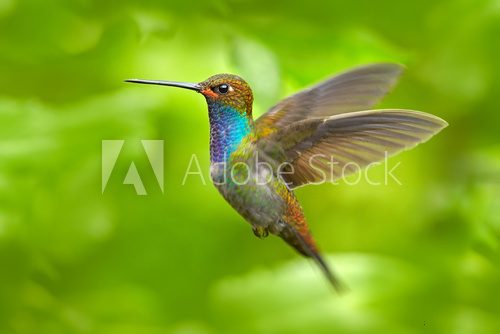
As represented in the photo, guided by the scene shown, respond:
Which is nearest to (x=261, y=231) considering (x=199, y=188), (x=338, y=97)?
(x=338, y=97)

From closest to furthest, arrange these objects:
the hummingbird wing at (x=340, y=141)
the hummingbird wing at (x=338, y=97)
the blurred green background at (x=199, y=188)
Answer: the hummingbird wing at (x=340, y=141) → the hummingbird wing at (x=338, y=97) → the blurred green background at (x=199, y=188)

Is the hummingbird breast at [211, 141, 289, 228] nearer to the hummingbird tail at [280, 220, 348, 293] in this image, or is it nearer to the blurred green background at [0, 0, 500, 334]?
the hummingbird tail at [280, 220, 348, 293]

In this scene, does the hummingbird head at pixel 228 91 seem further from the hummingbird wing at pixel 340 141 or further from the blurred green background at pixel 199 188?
the blurred green background at pixel 199 188

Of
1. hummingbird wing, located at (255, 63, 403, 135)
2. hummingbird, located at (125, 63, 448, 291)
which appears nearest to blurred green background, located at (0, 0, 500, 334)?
hummingbird wing, located at (255, 63, 403, 135)

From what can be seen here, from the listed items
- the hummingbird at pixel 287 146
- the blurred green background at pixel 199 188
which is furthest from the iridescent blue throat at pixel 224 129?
the blurred green background at pixel 199 188

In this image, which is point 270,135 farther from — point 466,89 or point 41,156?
point 466,89

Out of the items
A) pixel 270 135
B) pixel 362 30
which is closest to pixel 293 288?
pixel 362 30
